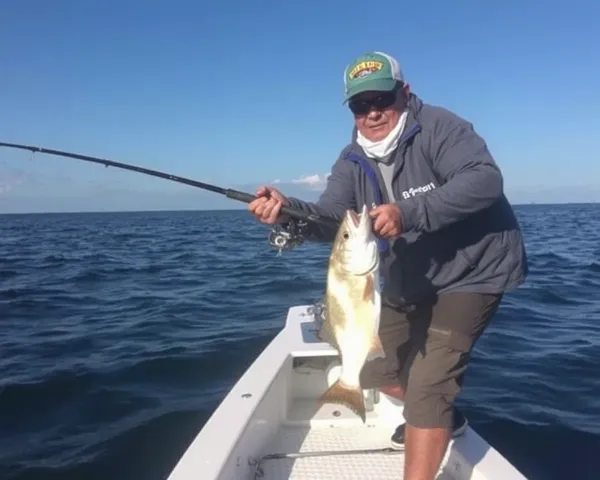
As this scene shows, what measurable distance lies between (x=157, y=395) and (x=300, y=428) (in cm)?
242

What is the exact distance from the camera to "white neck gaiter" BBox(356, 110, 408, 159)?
3586mm

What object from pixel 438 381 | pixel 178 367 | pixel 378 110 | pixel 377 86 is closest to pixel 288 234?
pixel 378 110

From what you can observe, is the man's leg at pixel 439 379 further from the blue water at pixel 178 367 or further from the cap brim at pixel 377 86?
the blue water at pixel 178 367

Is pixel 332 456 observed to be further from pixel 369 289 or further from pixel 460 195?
pixel 460 195

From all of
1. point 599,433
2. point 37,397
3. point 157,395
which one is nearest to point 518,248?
point 599,433

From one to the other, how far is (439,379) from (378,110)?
1738 millimetres

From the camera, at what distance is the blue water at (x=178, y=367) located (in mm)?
5418

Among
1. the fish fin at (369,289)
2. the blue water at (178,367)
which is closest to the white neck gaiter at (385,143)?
the fish fin at (369,289)

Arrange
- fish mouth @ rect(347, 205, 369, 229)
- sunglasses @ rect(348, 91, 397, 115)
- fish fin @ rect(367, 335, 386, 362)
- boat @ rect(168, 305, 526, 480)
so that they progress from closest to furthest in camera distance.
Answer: fish mouth @ rect(347, 205, 369, 229)
fish fin @ rect(367, 335, 386, 362)
sunglasses @ rect(348, 91, 397, 115)
boat @ rect(168, 305, 526, 480)

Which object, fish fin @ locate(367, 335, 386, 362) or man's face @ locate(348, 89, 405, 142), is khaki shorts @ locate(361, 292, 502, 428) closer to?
fish fin @ locate(367, 335, 386, 362)

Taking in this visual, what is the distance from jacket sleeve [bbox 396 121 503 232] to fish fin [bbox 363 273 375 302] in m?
0.34

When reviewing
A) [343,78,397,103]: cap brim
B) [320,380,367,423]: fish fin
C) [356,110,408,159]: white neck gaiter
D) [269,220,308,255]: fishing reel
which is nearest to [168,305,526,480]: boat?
[320,380,367,423]: fish fin

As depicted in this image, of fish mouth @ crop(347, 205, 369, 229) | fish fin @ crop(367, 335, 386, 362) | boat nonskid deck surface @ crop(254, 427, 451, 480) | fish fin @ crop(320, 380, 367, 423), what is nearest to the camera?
fish mouth @ crop(347, 205, 369, 229)

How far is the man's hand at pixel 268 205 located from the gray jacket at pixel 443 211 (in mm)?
123
